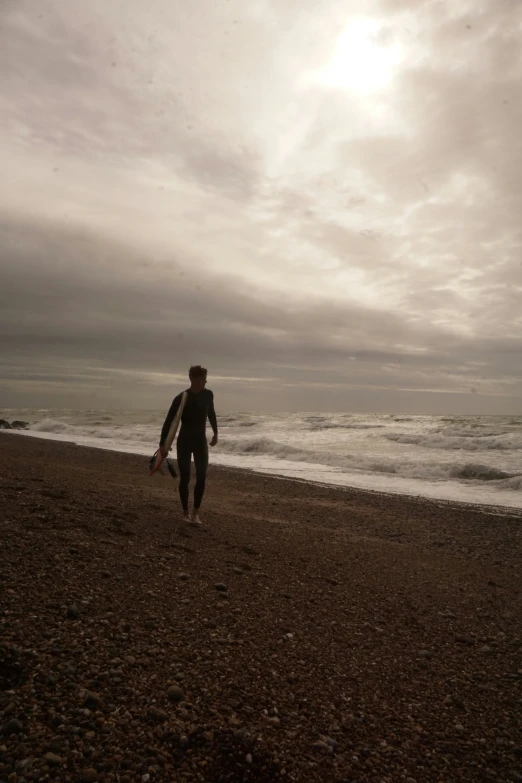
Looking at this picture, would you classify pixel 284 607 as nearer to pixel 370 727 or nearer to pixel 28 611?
pixel 370 727

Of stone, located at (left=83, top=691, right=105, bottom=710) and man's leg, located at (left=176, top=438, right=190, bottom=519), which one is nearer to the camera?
stone, located at (left=83, top=691, right=105, bottom=710)

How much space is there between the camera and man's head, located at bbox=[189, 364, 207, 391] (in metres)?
6.57

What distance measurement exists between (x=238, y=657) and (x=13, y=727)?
1343mm

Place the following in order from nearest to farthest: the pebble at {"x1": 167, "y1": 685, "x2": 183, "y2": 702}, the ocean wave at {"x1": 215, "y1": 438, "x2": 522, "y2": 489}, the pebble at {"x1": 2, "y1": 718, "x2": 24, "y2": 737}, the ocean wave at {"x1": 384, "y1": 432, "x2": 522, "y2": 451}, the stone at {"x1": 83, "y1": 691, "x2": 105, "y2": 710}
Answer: the pebble at {"x1": 2, "y1": 718, "x2": 24, "y2": 737}
the stone at {"x1": 83, "y1": 691, "x2": 105, "y2": 710}
the pebble at {"x1": 167, "y1": 685, "x2": 183, "y2": 702}
the ocean wave at {"x1": 215, "y1": 438, "x2": 522, "y2": 489}
the ocean wave at {"x1": 384, "y1": 432, "x2": 522, "y2": 451}

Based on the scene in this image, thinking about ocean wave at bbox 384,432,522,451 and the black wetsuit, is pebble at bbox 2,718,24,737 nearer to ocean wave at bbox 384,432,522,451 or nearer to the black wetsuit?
the black wetsuit

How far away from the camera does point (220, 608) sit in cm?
373

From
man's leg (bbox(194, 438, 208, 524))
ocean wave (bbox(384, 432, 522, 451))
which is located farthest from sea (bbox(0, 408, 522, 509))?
man's leg (bbox(194, 438, 208, 524))

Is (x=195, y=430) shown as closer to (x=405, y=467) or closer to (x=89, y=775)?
(x=89, y=775)

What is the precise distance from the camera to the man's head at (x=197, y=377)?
6.57 meters

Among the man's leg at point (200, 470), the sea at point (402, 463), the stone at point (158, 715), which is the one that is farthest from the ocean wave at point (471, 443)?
the stone at point (158, 715)

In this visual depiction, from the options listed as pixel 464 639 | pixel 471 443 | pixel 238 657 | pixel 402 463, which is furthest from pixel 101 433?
pixel 238 657

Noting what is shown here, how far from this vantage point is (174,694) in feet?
8.29

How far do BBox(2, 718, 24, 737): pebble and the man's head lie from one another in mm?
4715

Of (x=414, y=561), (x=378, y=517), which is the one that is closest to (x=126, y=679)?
(x=414, y=561)
